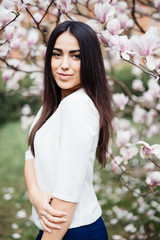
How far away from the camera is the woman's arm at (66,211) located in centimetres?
109

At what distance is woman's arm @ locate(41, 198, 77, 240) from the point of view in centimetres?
109

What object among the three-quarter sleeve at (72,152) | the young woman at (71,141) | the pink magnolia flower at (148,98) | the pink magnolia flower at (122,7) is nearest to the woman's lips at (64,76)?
the young woman at (71,141)

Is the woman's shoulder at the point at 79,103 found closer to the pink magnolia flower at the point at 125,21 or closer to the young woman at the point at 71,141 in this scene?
the young woman at the point at 71,141

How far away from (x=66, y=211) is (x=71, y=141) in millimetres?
264

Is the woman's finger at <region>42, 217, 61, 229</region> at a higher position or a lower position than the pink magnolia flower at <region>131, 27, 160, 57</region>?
lower

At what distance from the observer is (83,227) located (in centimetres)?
121

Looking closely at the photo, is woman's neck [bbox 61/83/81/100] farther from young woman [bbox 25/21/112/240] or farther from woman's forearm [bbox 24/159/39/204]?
woman's forearm [bbox 24/159/39/204]

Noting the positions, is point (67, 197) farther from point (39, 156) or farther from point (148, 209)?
point (148, 209)

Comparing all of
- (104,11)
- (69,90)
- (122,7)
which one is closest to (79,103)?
(69,90)

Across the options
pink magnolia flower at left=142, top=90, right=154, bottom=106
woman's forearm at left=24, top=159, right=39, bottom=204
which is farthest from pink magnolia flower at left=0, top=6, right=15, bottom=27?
pink magnolia flower at left=142, top=90, right=154, bottom=106

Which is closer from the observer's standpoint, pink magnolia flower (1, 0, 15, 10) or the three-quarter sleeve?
the three-quarter sleeve

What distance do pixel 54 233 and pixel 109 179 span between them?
3.02 metres

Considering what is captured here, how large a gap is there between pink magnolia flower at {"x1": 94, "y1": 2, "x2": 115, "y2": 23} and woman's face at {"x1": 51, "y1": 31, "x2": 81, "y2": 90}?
1.10 feet

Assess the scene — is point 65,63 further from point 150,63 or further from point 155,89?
point 155,89
